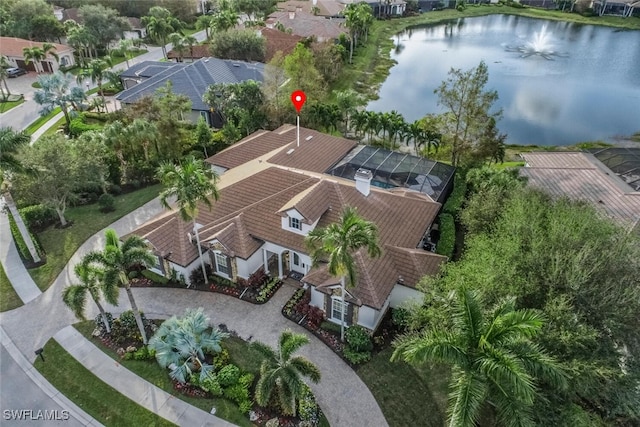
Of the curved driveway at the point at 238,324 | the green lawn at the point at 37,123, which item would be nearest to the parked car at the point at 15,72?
the green lawn at the point at 37,123

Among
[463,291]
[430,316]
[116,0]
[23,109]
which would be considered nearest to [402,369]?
[430,316]

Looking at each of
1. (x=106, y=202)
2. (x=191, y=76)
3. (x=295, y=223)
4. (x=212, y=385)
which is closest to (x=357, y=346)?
(x=212, y=385)

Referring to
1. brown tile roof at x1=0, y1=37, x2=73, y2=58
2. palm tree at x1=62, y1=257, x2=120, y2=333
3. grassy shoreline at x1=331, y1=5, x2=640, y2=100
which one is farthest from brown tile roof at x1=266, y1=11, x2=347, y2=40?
palm tree at x1=62, y1=257, x2=120, y2=333

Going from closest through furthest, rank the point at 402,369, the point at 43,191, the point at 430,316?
the point at 430,316
the point at 402,369
the point at 43,191

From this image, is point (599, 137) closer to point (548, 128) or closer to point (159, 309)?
point (548, 128)

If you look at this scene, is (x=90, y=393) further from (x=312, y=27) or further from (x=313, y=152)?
(x=312, y=27)

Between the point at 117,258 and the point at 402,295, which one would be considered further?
the point at 402,295

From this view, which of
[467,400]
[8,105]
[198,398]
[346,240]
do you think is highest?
[346,240]
